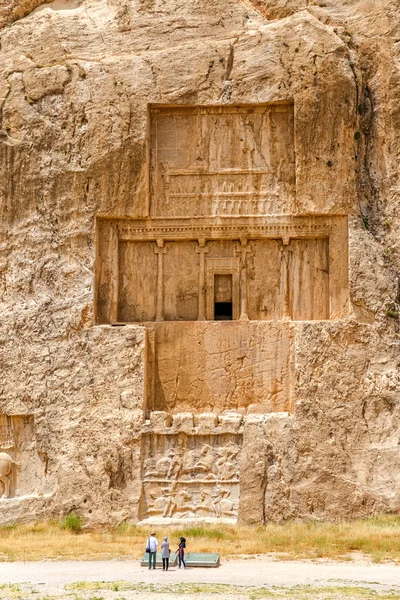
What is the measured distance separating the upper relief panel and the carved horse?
579 centimetres

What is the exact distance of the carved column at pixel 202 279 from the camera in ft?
69.5

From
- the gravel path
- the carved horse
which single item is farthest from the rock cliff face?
the gravel path

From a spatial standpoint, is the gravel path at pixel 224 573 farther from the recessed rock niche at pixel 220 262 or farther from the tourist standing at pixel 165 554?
the recessed rock niche at pixel 220 262

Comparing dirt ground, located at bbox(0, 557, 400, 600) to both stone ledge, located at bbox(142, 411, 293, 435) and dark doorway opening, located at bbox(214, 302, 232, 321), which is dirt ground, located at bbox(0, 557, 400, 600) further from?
dark doorway opening, located at bbox(214, 302, 232, 321)

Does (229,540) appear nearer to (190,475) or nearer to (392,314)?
(190,475)

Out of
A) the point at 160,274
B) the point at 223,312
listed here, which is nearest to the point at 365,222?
the point at 223,312

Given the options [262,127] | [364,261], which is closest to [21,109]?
[262,127]

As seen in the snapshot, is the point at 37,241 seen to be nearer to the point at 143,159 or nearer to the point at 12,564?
the point at 143,159

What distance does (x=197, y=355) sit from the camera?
68.0 ft

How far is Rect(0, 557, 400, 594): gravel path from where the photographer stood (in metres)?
14.4

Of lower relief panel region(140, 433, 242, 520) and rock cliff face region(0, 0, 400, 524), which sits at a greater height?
rock cliff face region(0, 0, 400, 524)

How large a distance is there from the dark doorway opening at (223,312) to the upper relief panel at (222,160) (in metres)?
1.96

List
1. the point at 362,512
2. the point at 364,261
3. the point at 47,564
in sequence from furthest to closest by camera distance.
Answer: the point at 364,261 < the point at 362,512 < the point at 47,564

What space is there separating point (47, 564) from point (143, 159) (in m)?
8.70
